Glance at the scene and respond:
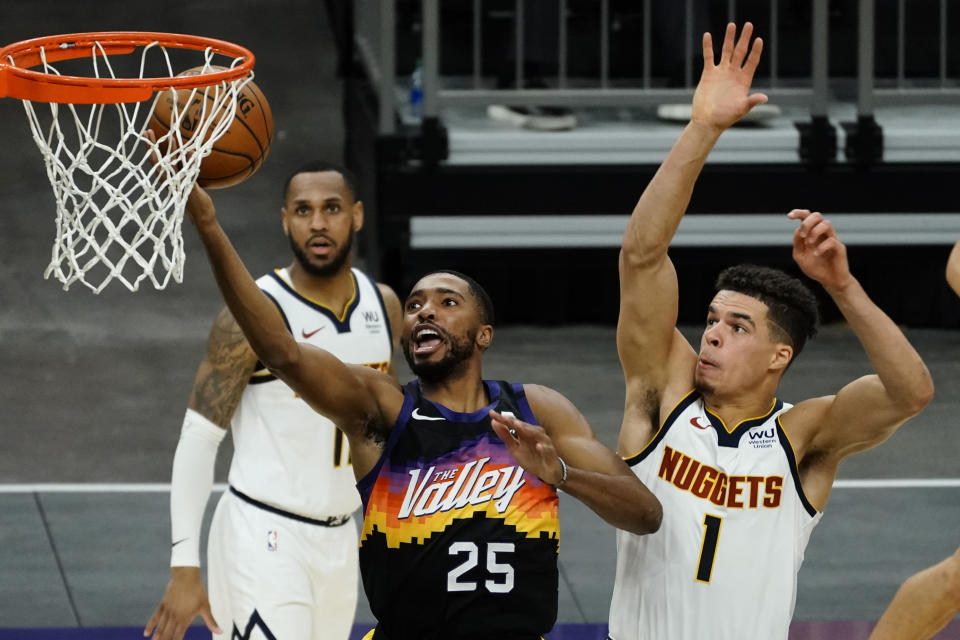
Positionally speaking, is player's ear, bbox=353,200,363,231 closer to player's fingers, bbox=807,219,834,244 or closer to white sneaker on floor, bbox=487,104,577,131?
player's fingers, bbox=807,219,834,244

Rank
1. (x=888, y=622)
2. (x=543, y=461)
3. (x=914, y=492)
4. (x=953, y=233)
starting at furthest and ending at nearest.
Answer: (x=953, y=233) → (x=914, y=492) → (x=888, y=622) → (x=543, y=461)

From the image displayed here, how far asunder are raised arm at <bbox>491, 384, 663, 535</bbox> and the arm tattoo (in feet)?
3.81

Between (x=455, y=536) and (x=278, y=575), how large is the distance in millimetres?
1181

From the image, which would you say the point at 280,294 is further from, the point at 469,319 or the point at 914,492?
the point at 914,492

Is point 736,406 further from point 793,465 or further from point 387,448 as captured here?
point 387,448

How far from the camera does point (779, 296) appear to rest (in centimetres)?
443

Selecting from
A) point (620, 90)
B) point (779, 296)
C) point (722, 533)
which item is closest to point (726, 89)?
point (779, 296)

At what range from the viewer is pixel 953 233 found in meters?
10.6

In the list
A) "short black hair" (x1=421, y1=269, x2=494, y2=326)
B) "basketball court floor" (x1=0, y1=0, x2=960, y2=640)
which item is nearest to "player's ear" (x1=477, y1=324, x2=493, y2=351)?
"short black hair" (x1=421, y1=269, x2=494, y2=326)

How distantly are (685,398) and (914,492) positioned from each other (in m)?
4.24

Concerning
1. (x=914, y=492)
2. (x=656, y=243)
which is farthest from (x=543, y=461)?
(x=914, y=492)

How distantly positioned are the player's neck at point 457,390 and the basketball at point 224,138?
738mm

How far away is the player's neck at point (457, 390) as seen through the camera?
4277mm

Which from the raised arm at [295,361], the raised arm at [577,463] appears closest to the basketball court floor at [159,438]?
the raised arm at [577,463]
